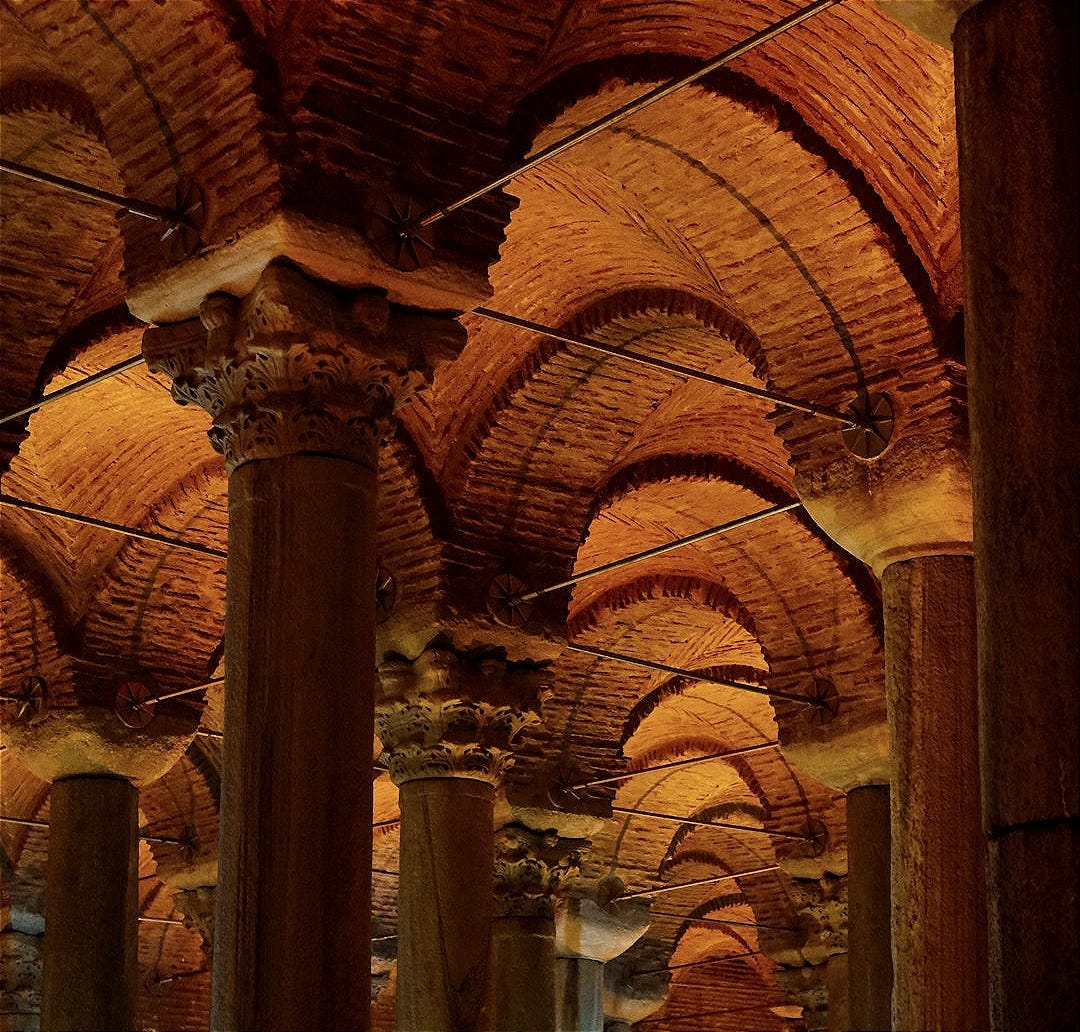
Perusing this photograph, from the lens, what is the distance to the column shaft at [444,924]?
9.92 metres

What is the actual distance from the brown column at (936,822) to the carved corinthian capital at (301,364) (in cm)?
226

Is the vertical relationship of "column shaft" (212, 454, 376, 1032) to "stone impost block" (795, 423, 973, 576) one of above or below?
below

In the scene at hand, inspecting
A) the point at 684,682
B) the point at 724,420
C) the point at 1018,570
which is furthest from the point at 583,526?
the point at 1018,570

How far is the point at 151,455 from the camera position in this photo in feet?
41.7

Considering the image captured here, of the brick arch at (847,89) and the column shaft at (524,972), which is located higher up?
the brick arch at (847,89)

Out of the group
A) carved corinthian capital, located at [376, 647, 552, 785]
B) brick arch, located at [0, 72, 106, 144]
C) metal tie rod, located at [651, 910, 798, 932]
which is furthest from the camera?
metal tie rod, located at [651, 910, 798, 932]

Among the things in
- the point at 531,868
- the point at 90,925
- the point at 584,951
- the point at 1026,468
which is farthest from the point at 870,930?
the point at 584,951

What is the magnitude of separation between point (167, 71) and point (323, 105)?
0.64 meters

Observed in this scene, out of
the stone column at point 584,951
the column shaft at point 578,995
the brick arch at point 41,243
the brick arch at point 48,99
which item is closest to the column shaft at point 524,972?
the column shaft at point 578,995

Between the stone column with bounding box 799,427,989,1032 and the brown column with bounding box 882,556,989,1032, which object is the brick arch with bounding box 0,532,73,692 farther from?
the brown column with bounding box 882,556,989,1032

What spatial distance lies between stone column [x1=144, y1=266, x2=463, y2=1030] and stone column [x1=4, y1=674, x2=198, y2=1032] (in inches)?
173

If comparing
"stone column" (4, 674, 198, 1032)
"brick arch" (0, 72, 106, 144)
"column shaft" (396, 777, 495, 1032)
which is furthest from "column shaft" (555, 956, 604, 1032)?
"brick arch" (0, 72, 106, 144)

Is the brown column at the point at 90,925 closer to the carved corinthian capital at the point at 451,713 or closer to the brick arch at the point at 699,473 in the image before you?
the carved corinthian capital at the point at 451,713

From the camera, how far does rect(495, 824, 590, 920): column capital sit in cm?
1317
